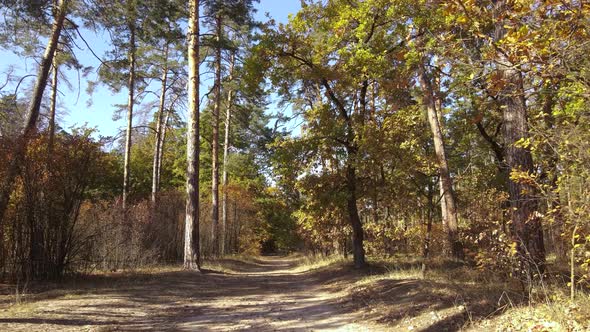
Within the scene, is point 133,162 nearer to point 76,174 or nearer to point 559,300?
point 76,174

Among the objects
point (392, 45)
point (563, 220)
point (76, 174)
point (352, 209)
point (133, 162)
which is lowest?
point (563, 220)

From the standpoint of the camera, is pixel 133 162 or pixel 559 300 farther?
pixel 133 162

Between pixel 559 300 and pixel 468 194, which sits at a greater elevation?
pixel 468 194

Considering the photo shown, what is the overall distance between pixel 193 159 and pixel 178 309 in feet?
27.6

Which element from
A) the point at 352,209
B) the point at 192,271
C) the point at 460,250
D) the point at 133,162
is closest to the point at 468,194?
the point at 460,250

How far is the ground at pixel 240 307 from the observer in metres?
6.76

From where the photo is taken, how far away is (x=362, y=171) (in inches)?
567

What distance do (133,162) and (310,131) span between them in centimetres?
3188

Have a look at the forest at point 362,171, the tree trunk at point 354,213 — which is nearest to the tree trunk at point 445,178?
the forest at point 362,171

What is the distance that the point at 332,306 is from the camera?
9.68m

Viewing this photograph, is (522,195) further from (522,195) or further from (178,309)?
(178,309)

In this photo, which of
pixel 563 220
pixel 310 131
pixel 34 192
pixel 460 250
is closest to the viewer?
pixel 563 220

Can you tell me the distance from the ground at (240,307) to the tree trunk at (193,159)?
11.8ft

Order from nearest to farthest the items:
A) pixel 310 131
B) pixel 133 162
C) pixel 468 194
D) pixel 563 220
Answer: pixel 563 220
pixel 310 131
pixel 468 194
pixel 133 162
